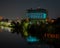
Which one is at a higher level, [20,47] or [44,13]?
[44,13]

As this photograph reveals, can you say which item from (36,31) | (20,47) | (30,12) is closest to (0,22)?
(30,12)

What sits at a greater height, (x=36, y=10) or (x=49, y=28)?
(x=36, y=10)

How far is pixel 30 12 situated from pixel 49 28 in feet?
47.6

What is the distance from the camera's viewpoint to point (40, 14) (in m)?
26.2

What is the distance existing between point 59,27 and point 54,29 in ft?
1.37

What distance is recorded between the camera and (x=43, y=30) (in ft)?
42.5

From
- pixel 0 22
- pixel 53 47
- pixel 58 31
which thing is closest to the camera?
pixel 53 47

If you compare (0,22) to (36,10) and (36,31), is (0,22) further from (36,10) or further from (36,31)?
(36,31)

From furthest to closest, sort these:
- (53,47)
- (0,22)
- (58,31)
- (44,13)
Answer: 1. (0,22)
2. (44,13)
3. (58,31)
4. (53,47)

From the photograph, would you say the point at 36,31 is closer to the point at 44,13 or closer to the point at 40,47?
the point at 40,47

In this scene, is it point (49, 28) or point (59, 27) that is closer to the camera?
point (59, 27)

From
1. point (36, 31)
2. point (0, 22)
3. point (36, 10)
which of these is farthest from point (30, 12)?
point (36, 31)

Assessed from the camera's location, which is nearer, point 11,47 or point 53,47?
point 53,47

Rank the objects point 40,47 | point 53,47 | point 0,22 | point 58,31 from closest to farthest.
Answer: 1. point 53,47
2. point 40,47
3. point 58,31
4. point 0,22
